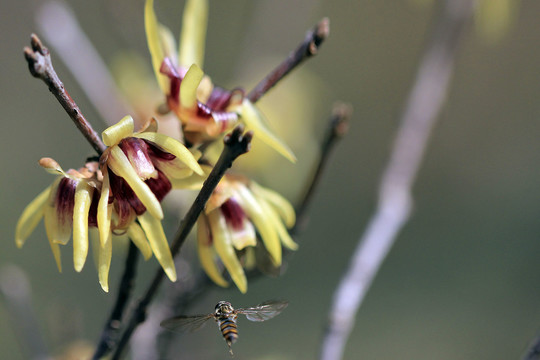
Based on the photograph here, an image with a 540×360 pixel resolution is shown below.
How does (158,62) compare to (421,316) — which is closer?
(158,62)

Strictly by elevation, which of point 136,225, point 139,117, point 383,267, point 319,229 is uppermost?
point 139,117

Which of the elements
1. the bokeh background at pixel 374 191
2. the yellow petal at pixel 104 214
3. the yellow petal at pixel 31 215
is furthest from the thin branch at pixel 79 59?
the bokeh background at pixel 374 191

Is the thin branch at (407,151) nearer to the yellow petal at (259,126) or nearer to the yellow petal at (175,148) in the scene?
the yellow petal at (259,126)

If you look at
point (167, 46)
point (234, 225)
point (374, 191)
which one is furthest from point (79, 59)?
point (374, 191)

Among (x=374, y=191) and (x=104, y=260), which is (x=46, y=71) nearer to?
(x=104, y=260)

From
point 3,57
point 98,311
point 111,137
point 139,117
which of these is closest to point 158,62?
point 111,137

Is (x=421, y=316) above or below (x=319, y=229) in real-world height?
below

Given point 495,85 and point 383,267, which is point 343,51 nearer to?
point 495,85
